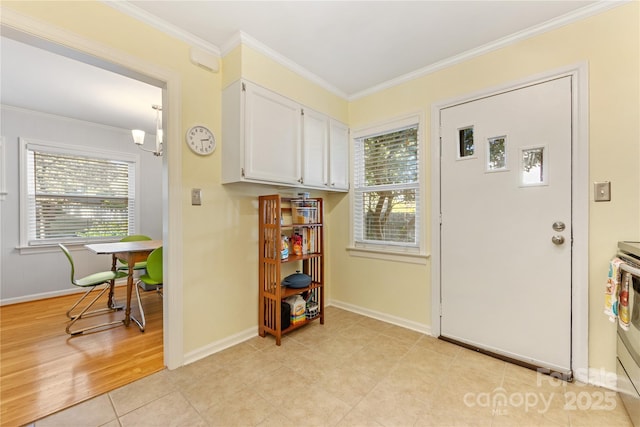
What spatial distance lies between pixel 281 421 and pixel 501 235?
1951 mm

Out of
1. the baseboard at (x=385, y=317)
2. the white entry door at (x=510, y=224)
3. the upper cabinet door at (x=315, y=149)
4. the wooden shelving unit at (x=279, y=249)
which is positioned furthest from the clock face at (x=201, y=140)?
the baseboard at (x=385, y=317)

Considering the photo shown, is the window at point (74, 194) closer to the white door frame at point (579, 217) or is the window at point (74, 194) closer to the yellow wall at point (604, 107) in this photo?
the yellow wall at point (604, 107)

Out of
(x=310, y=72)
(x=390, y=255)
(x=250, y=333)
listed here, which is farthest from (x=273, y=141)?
(x=250, y=333)

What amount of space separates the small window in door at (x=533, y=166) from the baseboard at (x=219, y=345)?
8.25ft

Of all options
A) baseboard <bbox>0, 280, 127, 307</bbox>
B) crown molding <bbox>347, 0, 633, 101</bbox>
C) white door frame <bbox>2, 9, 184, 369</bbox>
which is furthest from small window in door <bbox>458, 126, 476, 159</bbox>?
baseboard <bbox>0, 280, 127, 307</bbox>

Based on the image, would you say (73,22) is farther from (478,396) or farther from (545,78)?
(478,396)

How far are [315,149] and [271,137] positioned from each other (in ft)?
1.73

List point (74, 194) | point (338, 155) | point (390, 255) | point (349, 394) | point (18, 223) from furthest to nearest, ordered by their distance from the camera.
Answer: point (74, 194)
point (18, 223)
point (338, 155)
point (390, 255)
point (349, 394)

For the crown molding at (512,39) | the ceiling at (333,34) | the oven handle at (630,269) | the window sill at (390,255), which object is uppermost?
the ceiling at (333,34)

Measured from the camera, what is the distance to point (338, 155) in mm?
2789

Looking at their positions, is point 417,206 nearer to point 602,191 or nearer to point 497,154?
point 497,154

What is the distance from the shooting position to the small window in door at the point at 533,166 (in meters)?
1.80

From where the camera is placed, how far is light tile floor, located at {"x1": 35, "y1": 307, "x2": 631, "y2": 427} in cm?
137

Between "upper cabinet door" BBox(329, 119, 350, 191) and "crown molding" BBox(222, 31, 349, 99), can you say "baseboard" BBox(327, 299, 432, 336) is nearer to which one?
"upper cabinet door" BBox(329, 119, 350, 191)
